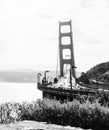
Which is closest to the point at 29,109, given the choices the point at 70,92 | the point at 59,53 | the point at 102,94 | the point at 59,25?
the point at 102,94

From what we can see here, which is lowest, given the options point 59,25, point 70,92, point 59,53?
point 70,92

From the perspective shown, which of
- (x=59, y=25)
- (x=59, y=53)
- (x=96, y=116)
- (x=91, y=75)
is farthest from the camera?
(x=91, y=75)

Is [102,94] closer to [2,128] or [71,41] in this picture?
[2,128]

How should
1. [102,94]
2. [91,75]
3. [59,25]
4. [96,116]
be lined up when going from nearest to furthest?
A: [96,116], [102,94], [59,25], [91,75]

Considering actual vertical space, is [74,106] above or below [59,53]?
below

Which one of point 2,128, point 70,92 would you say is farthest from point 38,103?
point 70,92

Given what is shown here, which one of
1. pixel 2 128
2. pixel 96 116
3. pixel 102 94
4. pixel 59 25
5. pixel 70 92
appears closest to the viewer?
pixel 2 128

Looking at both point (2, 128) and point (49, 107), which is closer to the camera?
point (2, 128)

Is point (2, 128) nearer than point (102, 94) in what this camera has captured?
Yes

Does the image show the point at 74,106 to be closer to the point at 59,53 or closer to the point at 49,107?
the point at 49,107
